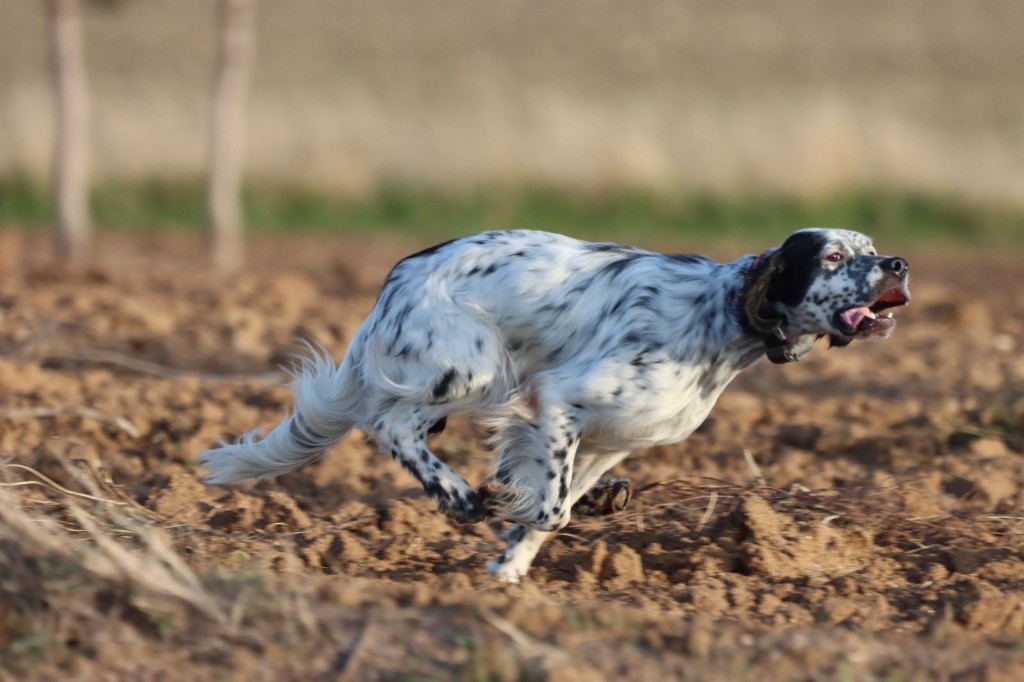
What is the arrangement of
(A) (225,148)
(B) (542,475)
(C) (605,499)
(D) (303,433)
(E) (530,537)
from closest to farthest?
1. (B) (542,475)
2. (E) (530,537)
3. (C) (605,499)
4. (D) (303,433)
5. (A) (225,148)

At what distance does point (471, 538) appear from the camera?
5297 mm

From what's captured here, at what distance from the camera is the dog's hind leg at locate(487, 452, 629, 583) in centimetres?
476

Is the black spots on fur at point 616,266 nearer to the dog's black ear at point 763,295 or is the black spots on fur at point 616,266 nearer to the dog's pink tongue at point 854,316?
the dog's black ear at point 763,295

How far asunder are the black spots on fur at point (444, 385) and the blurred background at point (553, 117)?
9.25m

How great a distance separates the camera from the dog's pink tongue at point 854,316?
4.48 meters

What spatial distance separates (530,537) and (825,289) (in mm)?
1236

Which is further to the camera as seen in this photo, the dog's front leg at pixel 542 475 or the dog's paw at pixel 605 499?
the dog's paw at pixel 605 499

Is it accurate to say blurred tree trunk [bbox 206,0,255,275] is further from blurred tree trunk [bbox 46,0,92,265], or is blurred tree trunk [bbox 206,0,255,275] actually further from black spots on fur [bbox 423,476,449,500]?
black spots on fur [bbox 423,476,449,500]

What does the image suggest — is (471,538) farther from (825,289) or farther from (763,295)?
(825,289)

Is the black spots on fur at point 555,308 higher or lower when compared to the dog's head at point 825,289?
lower

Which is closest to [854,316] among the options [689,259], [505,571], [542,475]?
[689,259]

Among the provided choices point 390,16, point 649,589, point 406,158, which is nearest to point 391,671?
point 649,589

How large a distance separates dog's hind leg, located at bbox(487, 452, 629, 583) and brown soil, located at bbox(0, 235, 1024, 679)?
0.27 ft

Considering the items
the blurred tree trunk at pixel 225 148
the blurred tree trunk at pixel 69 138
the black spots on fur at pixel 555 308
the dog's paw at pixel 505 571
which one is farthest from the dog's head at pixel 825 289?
the blurred tree trunk at pixel 69 138
